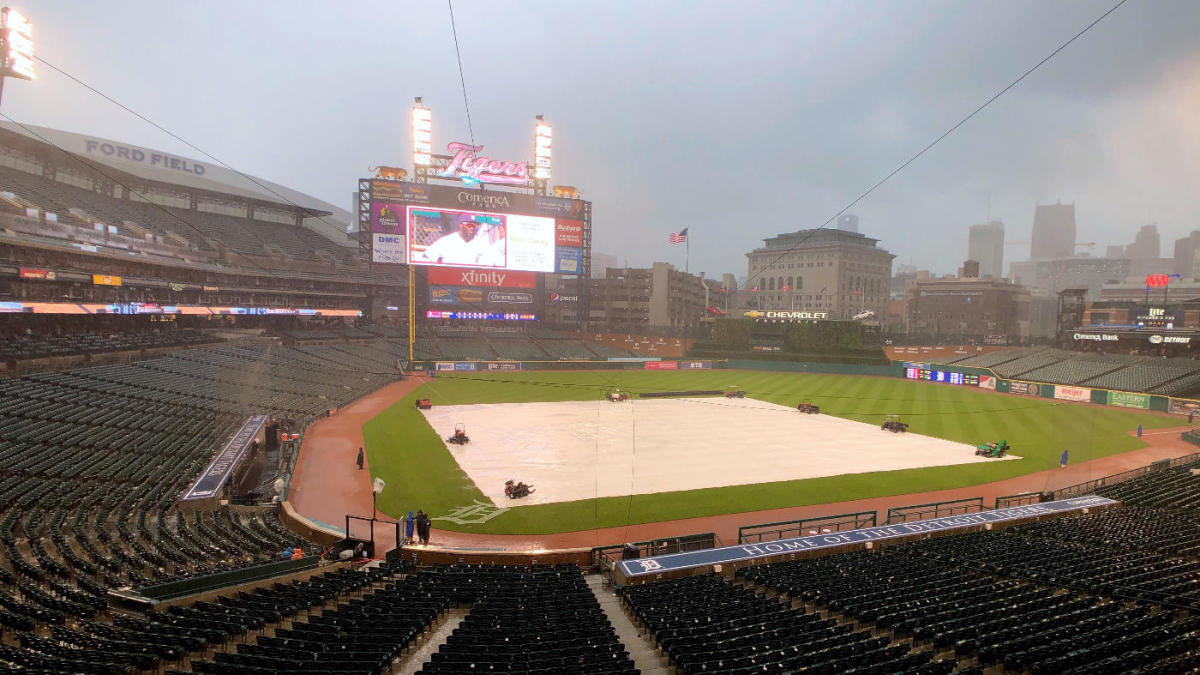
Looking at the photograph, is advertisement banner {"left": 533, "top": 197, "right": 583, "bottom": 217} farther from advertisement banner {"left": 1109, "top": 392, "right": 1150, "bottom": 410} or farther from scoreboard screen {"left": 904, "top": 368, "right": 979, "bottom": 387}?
advertisement banner {"left": 1109, "top": 392, "right": 1150, "bottom": 410}

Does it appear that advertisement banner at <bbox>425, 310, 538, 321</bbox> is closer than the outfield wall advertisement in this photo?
No

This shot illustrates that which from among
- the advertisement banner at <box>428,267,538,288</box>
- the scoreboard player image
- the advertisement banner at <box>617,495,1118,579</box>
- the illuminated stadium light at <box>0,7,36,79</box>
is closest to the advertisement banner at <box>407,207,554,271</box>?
the scoreboard player image

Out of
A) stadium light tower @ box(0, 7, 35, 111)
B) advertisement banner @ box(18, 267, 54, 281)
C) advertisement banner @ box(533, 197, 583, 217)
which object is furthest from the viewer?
advertisement banner @ box(533, 197, 583, 217)

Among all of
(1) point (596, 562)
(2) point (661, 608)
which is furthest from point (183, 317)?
(2) point (661, 608)

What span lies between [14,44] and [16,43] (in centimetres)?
10

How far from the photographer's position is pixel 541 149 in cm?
7394

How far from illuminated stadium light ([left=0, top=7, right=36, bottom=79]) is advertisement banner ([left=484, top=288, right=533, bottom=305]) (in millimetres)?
46042

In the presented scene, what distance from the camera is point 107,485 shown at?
1780cm

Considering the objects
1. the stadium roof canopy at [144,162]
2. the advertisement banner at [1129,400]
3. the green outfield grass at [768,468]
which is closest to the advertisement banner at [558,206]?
the green outfield grass at [768,468]

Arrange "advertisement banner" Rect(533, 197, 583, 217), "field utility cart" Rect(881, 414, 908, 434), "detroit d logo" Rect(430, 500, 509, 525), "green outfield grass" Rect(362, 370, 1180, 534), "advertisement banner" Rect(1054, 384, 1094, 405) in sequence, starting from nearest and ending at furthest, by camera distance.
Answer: "detroit d logo" Rect(430, 500, 509, 525)
"green outfield grass" Rect(362, 370, 1180, 534)
"field utility cart" Rect(881, 414, 908, 434)
"advertisement banner" Rect(1054, 384, 1094, 405)
"advertisement banner" Rect(533, 197, 583, 217)

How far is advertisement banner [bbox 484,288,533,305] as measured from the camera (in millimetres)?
71250

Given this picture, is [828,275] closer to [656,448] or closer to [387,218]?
[387,218]

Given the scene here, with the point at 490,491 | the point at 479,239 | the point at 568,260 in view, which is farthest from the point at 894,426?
the point at 479,239

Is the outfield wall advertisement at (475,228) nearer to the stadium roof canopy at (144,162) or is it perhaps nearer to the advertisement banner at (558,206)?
the advertisement banner at (558,206)
